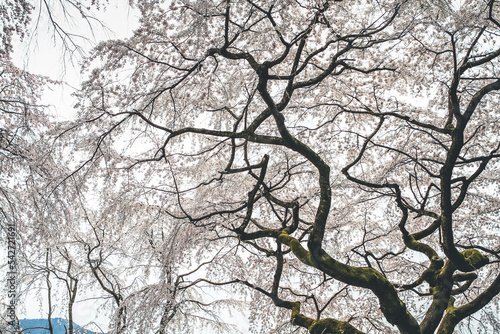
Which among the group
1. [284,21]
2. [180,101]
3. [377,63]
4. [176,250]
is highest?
[377,63]

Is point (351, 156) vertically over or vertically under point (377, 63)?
under

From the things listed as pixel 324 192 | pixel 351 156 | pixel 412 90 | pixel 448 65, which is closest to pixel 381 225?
pixel 351 156

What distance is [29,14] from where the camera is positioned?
2479 millimetres

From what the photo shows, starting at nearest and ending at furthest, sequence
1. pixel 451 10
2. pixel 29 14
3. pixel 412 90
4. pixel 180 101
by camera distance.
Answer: pixel 29 14, pixel 451 10, pixel 180 101, pixel 412 90

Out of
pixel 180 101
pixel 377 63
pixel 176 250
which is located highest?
pixel 377 63

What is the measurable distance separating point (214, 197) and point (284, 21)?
10.2 ft

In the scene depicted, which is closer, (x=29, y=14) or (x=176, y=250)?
(x=29, y=14)

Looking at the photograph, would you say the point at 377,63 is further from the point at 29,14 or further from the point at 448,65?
the point at 29,14

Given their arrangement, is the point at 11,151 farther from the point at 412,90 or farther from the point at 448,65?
the point at 448,65

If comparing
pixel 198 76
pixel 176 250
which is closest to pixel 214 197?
pixel 176 250

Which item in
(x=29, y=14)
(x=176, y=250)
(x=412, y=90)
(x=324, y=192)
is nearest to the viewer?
(x=29, y=14)

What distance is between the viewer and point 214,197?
5.45 metres

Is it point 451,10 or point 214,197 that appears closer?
point 451,10

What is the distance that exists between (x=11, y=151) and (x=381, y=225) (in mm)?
6691
